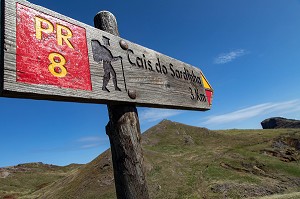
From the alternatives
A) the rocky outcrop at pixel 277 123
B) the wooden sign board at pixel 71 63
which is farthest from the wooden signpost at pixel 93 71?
the rocky outcrop at pixel 277 123

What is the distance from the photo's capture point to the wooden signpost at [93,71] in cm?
242

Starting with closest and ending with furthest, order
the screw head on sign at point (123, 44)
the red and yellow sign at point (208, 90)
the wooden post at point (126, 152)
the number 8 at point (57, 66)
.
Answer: the number 8 at point (57, 66), the wooden post at point (126, 152), the screw head on sign at point (123, 44), the red and yellow sign at point (208, 90)

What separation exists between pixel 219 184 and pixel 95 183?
1254cm

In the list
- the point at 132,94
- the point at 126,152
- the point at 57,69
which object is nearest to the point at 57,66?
the point at 57,69

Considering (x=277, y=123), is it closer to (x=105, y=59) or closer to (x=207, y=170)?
(x=207, y=170)

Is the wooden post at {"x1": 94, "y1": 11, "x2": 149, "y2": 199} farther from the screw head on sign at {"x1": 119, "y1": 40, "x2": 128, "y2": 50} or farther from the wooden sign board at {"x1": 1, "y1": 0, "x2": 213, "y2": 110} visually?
the screw head on sign at {"x1": 119, "y1": 40, "x2": 128, "y2": 50}

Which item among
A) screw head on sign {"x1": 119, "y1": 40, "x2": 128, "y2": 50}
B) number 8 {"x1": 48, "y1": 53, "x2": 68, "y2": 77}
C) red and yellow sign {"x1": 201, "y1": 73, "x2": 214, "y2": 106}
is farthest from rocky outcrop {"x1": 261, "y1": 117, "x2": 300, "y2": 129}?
number 8 {"x1": 48, "y1": 53, "x2": 68, "y2": 77}

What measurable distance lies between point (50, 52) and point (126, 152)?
1.55m

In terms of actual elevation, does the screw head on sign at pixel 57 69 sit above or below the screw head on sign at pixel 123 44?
below

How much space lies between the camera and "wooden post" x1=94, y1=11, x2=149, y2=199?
3166mm

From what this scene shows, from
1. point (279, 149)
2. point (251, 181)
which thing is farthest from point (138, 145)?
point (279, 149)

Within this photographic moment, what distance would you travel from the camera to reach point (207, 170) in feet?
84.2

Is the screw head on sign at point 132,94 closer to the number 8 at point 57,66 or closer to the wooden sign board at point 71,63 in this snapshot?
the wooden sign board at point 71,63

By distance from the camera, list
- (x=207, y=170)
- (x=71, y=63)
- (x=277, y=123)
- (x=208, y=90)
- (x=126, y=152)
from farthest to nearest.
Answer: (x=277, y=123), (x=207, y=170), (x=208, y=90), (x=126, y=152), (x=71, y=63)
